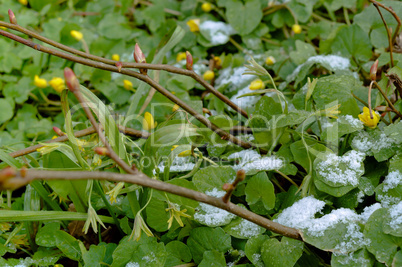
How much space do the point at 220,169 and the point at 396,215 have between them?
482 millimetres

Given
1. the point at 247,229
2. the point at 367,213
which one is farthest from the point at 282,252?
the point at 367,213

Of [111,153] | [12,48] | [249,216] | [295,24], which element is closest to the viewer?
[111,153]

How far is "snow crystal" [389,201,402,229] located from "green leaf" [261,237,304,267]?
0.22 metres

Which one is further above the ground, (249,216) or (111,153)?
(111,153)

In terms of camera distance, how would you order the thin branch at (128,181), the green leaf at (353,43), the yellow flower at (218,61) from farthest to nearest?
the yellow flower at (218,61)
the green leaf at (353,43)
the thin branch at (128,181)

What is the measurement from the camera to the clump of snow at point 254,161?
3.54 feet

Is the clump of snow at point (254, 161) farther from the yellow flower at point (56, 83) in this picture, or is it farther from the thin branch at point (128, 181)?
the yellow flower at point (56, 83)

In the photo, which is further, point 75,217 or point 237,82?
point 237,82

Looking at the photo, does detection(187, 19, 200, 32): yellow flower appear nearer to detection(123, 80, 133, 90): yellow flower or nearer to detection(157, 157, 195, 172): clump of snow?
detection(123, 80, 133, 90): yellow flower

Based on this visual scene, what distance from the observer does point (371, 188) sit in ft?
3.41

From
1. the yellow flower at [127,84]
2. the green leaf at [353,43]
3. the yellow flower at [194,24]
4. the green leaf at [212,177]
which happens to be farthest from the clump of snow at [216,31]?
the green leaf at [212,177]

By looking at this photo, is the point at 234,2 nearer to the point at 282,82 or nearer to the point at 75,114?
the point at 282,82

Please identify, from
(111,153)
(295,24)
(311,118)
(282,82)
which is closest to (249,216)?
(111,153)

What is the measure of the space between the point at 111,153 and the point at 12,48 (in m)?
1.76
